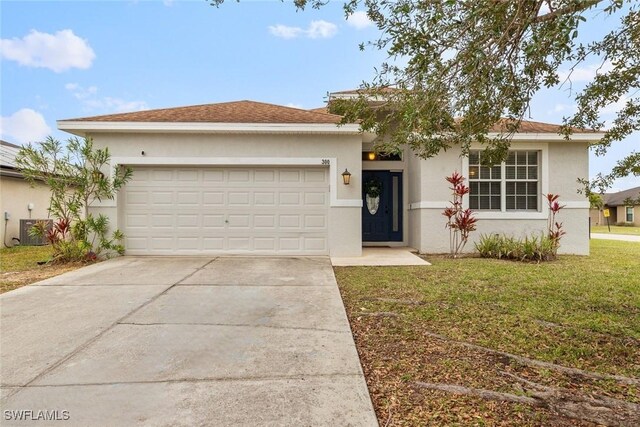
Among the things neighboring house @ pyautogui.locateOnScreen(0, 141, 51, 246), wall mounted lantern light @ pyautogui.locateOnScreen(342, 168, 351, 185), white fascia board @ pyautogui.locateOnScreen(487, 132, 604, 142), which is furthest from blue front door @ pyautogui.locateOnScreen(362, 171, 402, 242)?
neighboring house @ pyautogui.locateOnScreen(0, 141, 51, 246)

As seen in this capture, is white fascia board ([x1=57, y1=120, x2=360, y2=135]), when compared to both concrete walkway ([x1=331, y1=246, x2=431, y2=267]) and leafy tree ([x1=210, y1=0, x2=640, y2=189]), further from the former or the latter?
leafy tree ([x1=210, y1=0, x2=640, y2=189])

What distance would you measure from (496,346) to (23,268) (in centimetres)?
916

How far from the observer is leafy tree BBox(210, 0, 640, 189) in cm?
354

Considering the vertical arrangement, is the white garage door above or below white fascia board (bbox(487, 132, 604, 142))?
below

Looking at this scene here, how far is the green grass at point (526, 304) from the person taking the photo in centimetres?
334

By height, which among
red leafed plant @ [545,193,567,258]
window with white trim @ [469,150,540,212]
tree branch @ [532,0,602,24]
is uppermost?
tree branch @ [532,0,602,24]

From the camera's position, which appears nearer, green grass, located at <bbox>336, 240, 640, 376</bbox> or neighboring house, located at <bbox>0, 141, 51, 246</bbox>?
green grass, located at <bbox>336, 240, 640, 376</bbox>

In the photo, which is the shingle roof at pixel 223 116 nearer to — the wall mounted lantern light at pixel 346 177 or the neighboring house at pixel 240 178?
the neighboring house at pixel 240 178

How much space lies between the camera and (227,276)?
652 cm

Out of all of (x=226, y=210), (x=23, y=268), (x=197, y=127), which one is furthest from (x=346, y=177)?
(x=23, y=268)

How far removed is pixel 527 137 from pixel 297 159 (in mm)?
6199

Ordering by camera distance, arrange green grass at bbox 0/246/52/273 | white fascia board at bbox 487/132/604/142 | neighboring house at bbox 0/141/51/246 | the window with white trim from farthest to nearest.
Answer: neighboring house at bbox 0/141/51/246 → the window with white trim → white fascia board at bbox 487/132/604/142 → green grass at bbox 0/246/52/273

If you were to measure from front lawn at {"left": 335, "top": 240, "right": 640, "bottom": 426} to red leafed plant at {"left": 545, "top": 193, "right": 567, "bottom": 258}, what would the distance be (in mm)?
2531

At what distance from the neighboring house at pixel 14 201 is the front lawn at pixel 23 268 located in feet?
3.70
